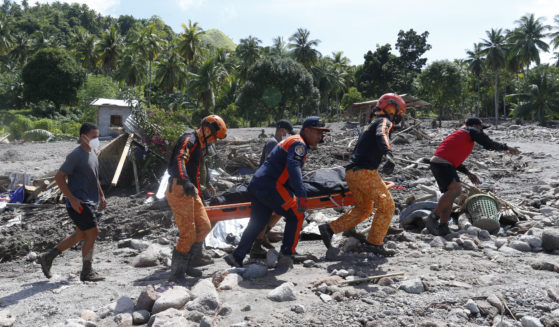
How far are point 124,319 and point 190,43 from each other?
4814cm

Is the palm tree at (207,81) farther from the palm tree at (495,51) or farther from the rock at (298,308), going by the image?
the rock at (298,308)

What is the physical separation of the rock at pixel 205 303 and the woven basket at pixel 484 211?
13.6 ft

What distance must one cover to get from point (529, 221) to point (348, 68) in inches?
2348

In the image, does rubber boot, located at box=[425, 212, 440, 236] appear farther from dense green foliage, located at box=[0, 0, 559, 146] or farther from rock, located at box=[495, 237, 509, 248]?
dense green foliage, located at box=[0, 0, 559, 146]

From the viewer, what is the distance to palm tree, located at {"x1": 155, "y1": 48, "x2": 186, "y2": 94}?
44.8 m

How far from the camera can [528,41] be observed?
53.2 m

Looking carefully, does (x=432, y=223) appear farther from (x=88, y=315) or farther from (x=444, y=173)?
(x=88, y=315)

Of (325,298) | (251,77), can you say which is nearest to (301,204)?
(325,298)

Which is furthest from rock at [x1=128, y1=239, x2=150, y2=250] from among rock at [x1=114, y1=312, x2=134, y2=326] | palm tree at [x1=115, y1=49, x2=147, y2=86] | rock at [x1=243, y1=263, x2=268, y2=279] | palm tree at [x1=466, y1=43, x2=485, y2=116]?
palm tree at [x1=466, y1=43, x2=485, y2=116]

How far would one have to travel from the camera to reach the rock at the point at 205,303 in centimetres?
347

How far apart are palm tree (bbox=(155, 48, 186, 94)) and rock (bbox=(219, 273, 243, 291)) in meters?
43.2

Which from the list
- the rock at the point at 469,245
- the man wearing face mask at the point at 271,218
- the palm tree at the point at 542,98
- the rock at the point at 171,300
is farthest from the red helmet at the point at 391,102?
the palm tree at the point at 542,98

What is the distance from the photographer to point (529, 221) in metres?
6.36

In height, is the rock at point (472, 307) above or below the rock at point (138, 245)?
above
